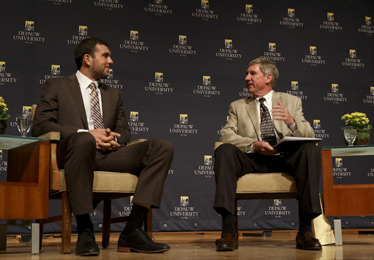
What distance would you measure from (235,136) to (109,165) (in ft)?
2.91

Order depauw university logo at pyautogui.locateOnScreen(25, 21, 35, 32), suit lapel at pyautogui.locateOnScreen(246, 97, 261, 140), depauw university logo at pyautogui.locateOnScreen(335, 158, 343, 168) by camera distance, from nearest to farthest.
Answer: suit lapel at pyautogui.locateOnScreen(246, 97, 261, 140), depauw university logo at pyautogui.locateOnScreen(25, 21, 35, 32), depauw university logo at pyautogui.locateOnScreen(335, 158, 343, 168)

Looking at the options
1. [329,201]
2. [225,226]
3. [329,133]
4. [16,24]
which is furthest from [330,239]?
[16,24]

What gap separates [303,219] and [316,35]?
319 centimetres

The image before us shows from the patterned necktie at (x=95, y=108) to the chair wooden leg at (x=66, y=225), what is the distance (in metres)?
0.60

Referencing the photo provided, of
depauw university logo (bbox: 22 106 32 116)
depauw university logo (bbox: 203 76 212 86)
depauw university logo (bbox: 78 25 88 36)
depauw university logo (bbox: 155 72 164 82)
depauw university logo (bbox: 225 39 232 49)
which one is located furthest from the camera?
depauw university logo (bbox: 225 39 232 49)

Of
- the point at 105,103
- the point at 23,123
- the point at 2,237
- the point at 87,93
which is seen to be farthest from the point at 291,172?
the point at 2,237

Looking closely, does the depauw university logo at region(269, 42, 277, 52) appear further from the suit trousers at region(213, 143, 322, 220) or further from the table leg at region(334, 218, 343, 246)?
the table leg at region(334, 218, 343, 246)

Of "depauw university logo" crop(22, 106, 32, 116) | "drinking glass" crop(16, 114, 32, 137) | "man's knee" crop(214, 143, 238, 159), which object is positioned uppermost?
"depauw university logo" crop(22, 106, 32, 116)

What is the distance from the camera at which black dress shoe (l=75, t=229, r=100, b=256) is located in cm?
214

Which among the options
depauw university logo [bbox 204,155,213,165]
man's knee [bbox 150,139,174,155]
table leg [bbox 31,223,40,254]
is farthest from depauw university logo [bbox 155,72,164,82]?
table leg [bbox 31,223,40,254]

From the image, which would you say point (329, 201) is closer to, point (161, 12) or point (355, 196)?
point (355, 196)

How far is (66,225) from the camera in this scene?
7.59ft

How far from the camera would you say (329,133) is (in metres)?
4.89

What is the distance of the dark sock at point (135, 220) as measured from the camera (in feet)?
7.54
